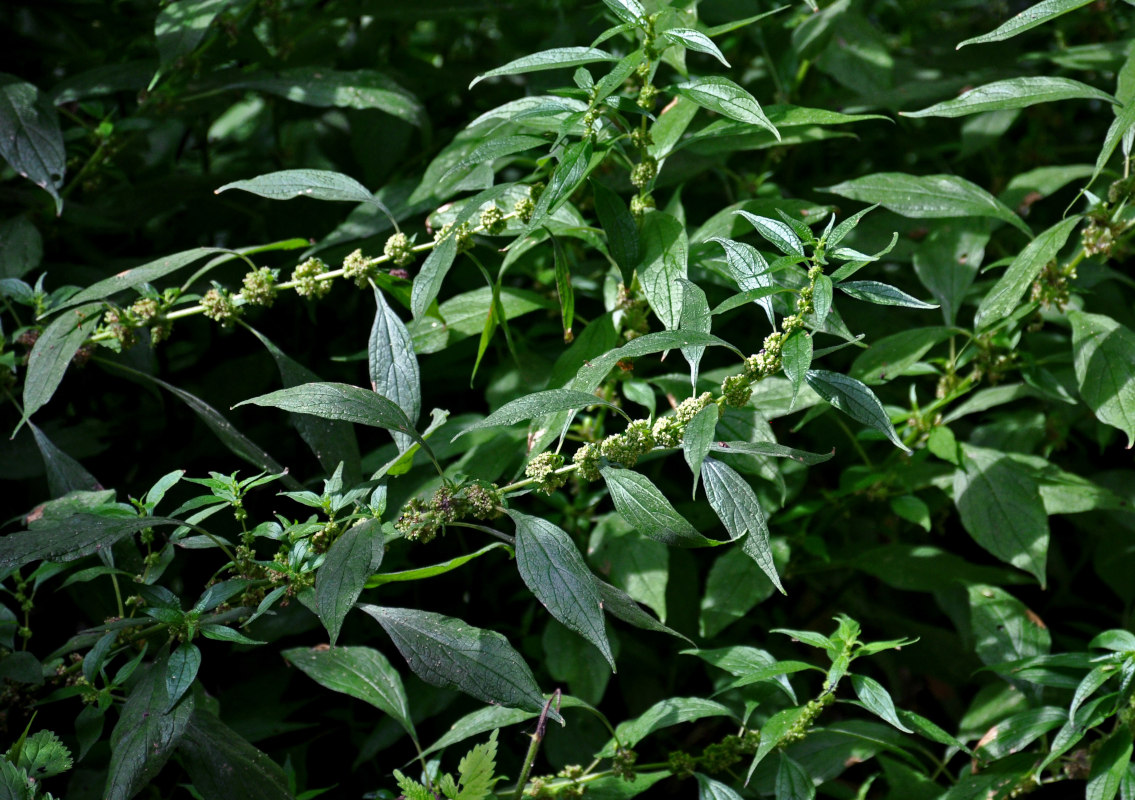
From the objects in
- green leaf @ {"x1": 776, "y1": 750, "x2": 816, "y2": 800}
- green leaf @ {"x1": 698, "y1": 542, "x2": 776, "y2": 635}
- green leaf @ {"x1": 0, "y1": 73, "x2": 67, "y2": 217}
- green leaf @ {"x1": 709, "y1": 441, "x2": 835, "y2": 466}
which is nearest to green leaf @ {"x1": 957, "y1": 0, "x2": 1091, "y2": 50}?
green leaf @ {"x1": 709, "y1": 441, "x2": 835, "y2": 466}

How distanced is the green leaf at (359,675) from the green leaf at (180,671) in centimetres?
22

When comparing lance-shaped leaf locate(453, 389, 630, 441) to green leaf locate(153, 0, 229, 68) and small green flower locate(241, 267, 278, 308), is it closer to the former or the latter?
small green flower locate(241, 267, 278, 308)

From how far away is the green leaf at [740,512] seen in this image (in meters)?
0.88

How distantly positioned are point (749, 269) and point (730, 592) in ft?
1.87

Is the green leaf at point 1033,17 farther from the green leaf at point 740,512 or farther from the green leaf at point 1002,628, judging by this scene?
the green leaf at point 1002,628

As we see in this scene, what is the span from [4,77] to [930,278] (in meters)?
1.35

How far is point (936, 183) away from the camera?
1.34m

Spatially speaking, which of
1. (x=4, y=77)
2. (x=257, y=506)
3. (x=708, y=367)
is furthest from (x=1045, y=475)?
(x=4, y=77)

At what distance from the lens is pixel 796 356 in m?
0.87

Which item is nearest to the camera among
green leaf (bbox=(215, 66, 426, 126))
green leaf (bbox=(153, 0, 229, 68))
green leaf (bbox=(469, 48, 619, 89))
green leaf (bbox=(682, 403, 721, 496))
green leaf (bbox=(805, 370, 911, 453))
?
green leaf (bbox=(682, 403, 721, 496))

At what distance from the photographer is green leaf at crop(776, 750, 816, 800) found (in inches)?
42.1

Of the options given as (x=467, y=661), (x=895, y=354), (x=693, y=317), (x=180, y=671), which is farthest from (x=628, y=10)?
(x=180, y=671)

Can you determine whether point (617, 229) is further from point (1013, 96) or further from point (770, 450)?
point (1013, 96)

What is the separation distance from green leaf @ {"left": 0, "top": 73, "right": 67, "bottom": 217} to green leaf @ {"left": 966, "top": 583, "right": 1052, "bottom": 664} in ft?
4.44
